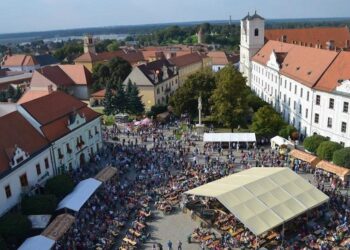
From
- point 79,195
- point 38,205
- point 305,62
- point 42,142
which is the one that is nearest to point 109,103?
point 42,142

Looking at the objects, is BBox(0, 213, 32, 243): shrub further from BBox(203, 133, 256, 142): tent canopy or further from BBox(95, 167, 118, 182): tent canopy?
BBox(203, 133, 256, 142): tent canopy

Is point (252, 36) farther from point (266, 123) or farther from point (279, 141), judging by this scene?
point (279, 141)

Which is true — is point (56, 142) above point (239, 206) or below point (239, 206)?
above

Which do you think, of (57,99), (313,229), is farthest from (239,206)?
(57,99)

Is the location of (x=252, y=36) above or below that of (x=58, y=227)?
above

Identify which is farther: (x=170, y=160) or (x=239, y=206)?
(x=170, y=160)

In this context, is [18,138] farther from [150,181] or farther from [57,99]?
[150,181]
